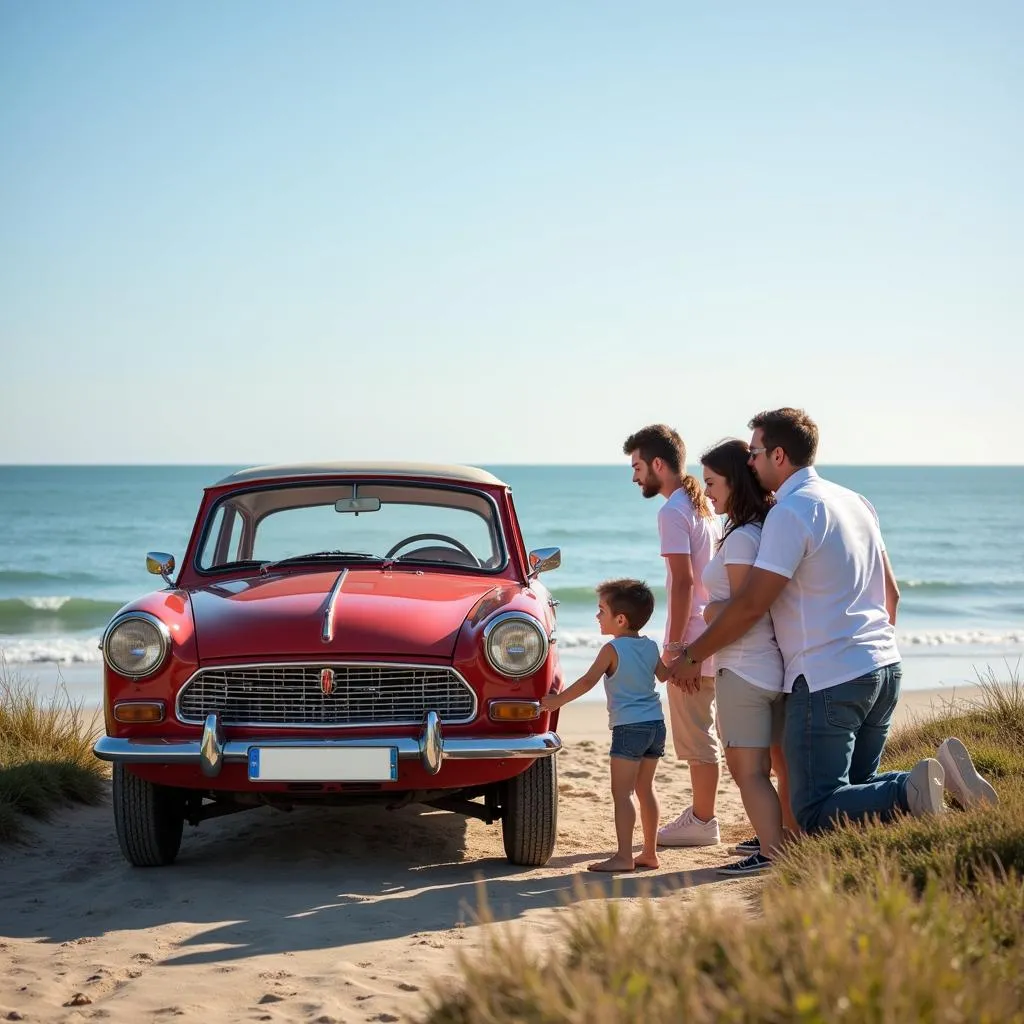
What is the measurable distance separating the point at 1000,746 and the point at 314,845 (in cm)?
361

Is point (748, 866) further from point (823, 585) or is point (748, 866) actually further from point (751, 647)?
point (823, 585)

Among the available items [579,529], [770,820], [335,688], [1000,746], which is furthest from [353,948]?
[579,529]

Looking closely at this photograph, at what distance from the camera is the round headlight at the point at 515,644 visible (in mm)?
5031

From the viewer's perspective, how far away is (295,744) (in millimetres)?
4773

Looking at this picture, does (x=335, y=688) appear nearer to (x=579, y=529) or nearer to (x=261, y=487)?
(x=261, y=487)

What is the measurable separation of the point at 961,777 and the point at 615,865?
1485 mm

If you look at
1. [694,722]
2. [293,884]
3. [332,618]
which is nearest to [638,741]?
[694,722]

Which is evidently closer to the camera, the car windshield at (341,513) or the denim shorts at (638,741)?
the denim shorts at (638,741)

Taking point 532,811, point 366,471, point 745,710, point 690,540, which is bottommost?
point 532,811

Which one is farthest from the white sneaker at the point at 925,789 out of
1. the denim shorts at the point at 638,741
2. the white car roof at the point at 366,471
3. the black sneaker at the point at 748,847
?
the white car roof at the point at 366,471

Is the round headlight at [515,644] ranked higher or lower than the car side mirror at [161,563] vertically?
lower

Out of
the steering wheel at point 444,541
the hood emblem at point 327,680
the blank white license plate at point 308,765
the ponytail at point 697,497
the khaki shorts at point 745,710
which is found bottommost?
the blank white license plate at point 308,765

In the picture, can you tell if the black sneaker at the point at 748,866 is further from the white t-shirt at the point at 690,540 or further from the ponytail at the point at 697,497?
the ponytail at the point at 697,497

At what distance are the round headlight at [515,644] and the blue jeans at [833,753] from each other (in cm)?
106
